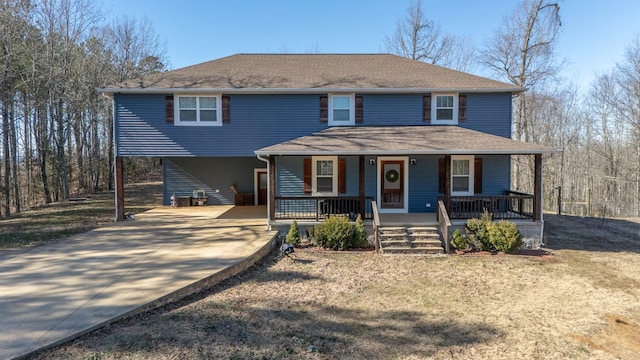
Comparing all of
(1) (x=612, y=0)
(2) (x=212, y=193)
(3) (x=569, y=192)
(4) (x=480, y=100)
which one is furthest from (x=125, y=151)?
(3) (x=569, y=192)

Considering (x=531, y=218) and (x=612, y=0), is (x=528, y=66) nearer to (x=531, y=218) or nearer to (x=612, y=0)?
(x=612, y=0)

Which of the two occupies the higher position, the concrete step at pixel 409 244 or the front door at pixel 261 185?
the front door at pixel 261 185

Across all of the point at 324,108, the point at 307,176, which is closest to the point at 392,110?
the point at 324,108

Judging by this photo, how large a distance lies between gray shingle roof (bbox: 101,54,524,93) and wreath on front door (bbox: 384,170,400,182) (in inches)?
122

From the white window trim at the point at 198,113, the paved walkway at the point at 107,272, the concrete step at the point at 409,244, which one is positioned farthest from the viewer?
the white window trim at the point at 198,113

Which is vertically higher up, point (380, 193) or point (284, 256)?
point (380, 193)

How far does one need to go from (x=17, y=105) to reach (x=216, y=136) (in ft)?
42.9

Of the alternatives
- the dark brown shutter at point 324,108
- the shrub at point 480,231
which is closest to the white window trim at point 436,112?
the dark brown shutter at point 324,108

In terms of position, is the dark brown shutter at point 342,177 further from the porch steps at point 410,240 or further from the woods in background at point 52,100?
the woods in background at point 52,100

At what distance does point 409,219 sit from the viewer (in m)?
11.2

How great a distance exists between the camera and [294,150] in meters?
10.2

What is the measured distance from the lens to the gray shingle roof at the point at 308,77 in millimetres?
12406

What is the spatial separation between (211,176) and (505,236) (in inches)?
484

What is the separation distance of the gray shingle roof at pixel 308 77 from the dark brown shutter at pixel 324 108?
45 cm
